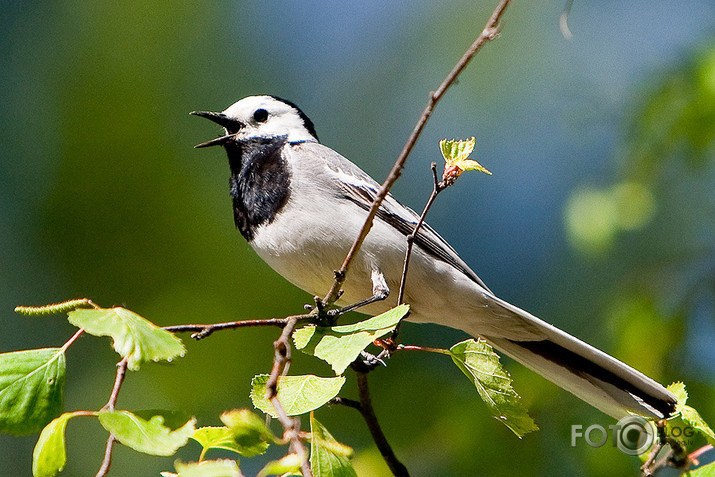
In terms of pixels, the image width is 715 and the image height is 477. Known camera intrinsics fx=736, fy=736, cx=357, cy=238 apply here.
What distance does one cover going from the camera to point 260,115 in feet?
12.2

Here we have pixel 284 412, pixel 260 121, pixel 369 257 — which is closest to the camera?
pixel 284 412

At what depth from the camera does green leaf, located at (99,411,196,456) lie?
4.82 feet

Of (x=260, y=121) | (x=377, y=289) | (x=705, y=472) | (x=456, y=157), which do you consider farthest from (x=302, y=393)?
(x=260, y=121)

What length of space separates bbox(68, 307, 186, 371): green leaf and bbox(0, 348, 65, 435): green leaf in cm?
14

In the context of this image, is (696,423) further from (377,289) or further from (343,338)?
(377,289)

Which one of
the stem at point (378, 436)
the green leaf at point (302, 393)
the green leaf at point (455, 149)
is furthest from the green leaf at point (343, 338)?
the green leaf at point (455, 149)

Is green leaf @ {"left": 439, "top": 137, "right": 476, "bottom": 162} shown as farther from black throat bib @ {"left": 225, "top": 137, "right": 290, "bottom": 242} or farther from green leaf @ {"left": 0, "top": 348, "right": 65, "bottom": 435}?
black throat bib @ {"left": 225, "top": 137, "right": 290, "bottom": 242}

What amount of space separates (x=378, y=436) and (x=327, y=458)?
399 millimetres

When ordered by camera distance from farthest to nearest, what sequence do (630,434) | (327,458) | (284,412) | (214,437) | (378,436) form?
(630,434)
(378,436)
(214,437)
(327,458)
(284,412)

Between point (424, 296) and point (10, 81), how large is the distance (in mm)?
5403

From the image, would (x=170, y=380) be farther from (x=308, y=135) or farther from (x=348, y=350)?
(x=348, y=350)

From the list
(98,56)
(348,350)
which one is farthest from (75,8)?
(348,350)

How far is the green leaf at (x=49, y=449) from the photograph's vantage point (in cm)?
154

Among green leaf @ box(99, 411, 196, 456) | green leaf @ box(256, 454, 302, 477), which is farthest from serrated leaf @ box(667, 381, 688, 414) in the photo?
green leaf @ box(99, 411, 196, 456)
